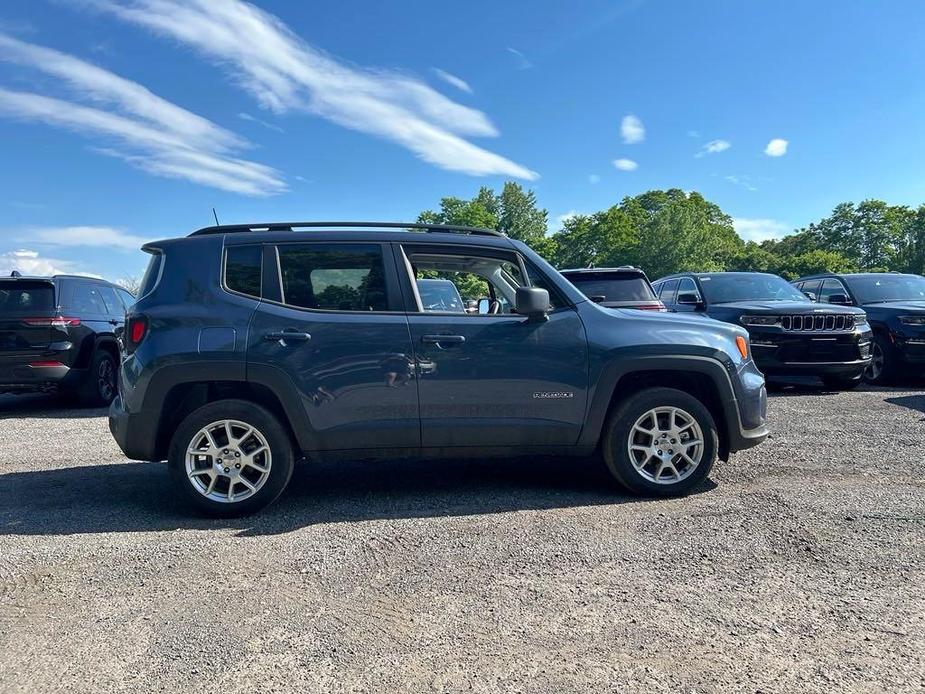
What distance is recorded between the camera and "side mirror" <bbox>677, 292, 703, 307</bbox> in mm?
9438

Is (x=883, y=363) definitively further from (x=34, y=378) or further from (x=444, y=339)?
(x=34, y=378)

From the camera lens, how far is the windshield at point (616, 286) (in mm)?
8891

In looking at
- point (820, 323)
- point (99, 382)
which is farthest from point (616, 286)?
point (99, 382)

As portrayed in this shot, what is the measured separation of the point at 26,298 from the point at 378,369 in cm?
655

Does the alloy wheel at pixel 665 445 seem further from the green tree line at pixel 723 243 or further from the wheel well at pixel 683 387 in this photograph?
the green tree line at pixel 723 243

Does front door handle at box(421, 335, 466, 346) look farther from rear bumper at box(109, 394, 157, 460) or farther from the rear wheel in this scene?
the rear wheel

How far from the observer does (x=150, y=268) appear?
4.25 m

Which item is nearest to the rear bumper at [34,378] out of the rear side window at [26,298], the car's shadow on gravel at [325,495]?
the rear side window at [26,298]

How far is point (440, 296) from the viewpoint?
493 centimetres

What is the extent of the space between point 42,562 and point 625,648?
302 cm

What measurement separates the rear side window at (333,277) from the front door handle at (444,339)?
36 cm

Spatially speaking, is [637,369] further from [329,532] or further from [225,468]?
[225,468]

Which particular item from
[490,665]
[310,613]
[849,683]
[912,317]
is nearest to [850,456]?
[849,683]

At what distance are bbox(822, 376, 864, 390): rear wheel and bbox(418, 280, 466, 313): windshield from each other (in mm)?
6352
